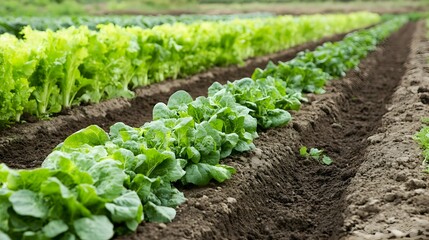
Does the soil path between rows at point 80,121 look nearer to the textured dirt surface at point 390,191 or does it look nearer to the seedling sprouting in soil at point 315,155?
the seedling sprouting in soil at point 315,155

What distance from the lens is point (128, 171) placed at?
14.2 feet

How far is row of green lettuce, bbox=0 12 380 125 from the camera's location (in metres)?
7.38

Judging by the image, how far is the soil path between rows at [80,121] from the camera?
7000mm

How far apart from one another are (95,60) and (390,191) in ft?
17.7

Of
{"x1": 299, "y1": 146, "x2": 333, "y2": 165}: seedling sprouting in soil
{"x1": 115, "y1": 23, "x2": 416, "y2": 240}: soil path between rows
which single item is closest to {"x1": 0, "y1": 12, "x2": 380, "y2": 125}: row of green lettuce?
{"x1": 115, "y1": 23, "x2": 416, "y2": 240}: soil path between rows

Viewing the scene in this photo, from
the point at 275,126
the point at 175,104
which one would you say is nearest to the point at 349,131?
the point at 275,126

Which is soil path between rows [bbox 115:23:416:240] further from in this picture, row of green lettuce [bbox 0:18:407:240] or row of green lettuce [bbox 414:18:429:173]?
row of green lettuce [bbox 414:18:429:173]

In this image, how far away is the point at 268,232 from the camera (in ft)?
16.5

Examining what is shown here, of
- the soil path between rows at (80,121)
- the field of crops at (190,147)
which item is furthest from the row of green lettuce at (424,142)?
the soil path between rows at (80,121)

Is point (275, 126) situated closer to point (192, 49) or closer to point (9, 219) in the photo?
point (9, 219)

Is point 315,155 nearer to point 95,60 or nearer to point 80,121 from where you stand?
point 80,121

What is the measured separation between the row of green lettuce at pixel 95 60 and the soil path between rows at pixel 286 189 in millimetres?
3153

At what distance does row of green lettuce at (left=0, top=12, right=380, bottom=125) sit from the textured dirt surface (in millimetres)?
4303

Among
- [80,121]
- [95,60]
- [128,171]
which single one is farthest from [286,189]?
[95,60]
